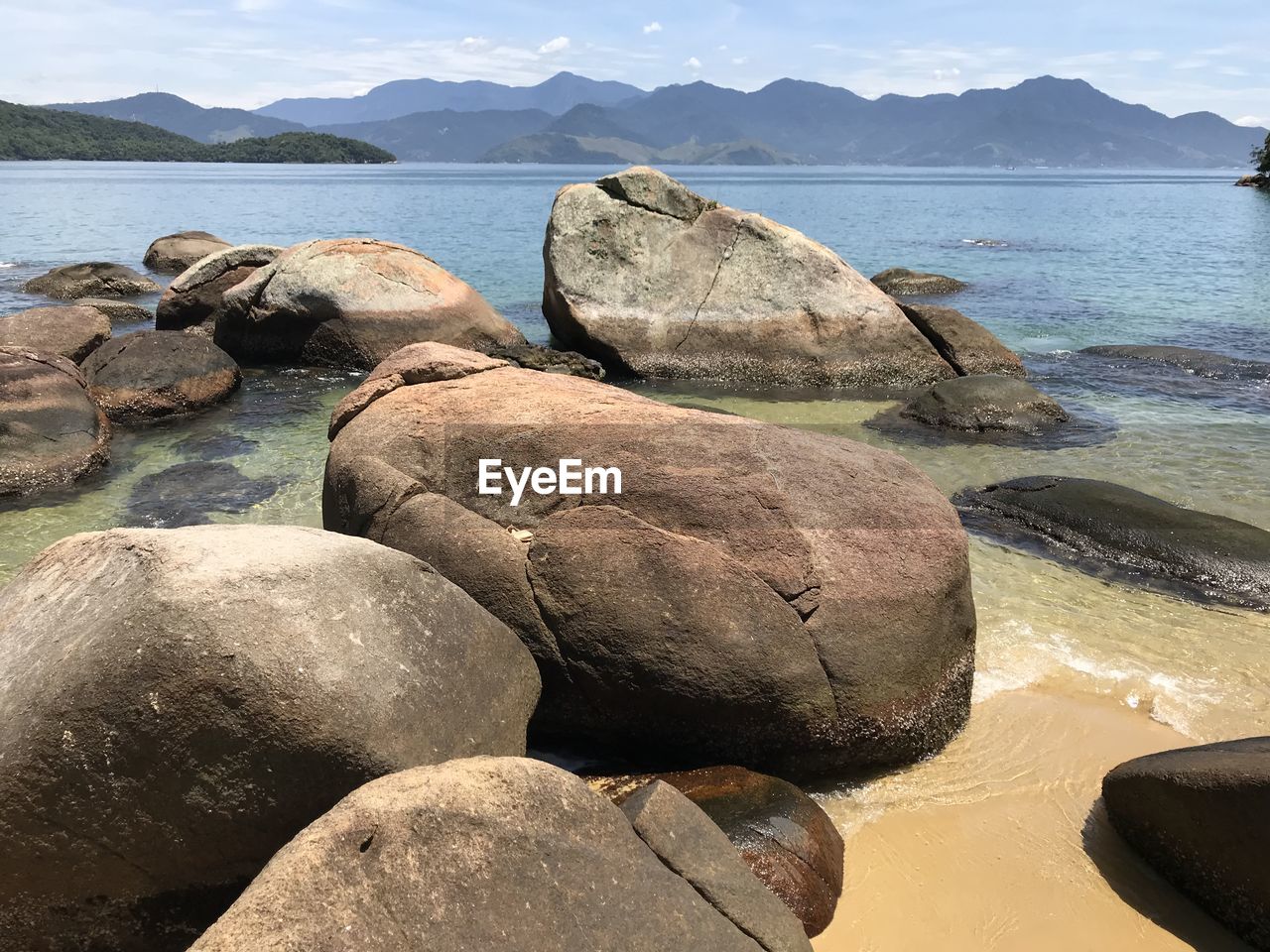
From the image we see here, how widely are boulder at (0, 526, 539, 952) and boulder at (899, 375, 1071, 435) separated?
8.57 metres

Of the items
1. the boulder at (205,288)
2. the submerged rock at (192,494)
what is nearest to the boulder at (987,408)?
the submerged rock at (192,494)

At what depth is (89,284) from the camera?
2073 centimetres

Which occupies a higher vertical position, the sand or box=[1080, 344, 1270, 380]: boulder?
box=[1080, 344, 1270, 380]: boulder

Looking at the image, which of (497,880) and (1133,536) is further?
(1133,536)

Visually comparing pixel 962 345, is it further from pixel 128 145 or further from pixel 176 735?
pixel 128 145

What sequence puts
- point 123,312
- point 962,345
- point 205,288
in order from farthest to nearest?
point 123,312 → point 205,288 → point 962,345

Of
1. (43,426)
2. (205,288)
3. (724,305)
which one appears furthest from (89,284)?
(724,305)

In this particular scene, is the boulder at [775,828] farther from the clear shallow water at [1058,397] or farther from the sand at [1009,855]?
the clear shallow water at [1058,397]

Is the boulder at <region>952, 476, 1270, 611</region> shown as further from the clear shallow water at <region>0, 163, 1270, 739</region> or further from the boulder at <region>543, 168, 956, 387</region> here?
the boulder at <region>543, 168, 956, 387</region>

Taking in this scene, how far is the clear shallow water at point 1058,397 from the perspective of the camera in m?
5.66

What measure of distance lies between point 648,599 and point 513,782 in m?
1.63

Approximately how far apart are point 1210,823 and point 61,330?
13126mm

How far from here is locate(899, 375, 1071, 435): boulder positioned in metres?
10.4

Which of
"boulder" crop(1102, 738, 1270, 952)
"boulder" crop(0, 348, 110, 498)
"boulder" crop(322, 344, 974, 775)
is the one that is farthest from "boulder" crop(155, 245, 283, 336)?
"boulder" crop(1102, 738, 1270, 952)
